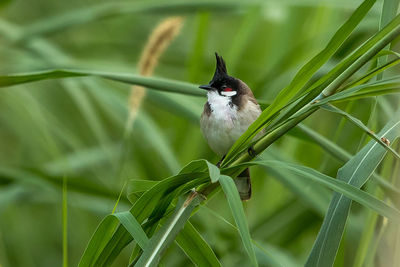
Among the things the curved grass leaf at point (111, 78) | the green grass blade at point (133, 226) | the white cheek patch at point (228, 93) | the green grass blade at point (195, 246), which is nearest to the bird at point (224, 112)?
the white cheek patch at point (228, 93)

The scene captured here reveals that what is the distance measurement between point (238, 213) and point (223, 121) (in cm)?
120

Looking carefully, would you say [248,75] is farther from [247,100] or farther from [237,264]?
[237,264]

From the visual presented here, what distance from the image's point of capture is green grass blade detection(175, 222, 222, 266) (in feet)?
5.43

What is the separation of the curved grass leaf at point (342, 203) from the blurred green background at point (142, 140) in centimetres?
69

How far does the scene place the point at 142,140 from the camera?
3.52 m

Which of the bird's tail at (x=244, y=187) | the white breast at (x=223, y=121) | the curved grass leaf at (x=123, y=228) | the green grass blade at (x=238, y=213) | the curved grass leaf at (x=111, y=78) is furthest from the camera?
the bird's tail at (x=244, y=187)

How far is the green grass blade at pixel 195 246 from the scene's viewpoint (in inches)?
65.2

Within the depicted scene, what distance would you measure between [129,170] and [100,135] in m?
0.21

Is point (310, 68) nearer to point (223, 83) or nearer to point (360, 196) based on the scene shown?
point (360, 196)

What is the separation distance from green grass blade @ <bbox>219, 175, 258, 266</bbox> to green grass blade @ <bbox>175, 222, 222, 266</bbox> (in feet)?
0.67

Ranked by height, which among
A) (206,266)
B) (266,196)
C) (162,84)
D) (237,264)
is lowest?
(206,266)

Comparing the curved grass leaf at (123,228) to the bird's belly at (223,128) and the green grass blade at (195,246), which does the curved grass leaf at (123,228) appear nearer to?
the green grass blade at (195,246)

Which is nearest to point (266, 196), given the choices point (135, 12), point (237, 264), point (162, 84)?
point (237, 264)

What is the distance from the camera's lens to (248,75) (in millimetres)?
3668
